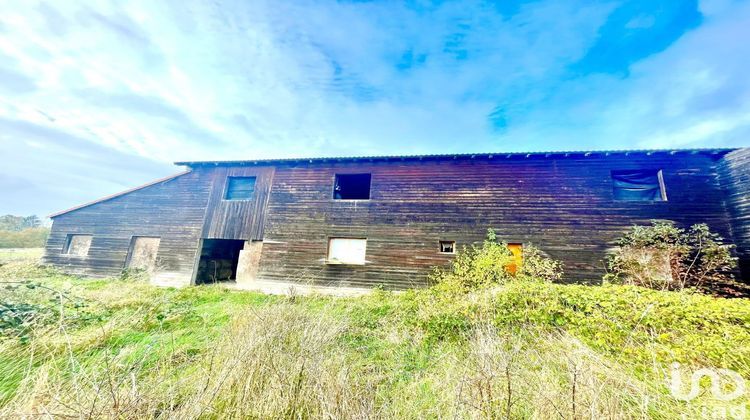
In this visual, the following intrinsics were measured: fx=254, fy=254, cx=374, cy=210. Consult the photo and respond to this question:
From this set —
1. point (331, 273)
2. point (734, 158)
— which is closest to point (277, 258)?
point (331, 273)

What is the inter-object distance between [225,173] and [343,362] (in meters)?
12.9

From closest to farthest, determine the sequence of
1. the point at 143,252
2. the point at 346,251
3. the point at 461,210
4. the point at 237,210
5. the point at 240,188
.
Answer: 1. the point at 461,210
2. the point at 346,251
3. the point at 237,210
4. the point at 143,252
5. the point at 240,188

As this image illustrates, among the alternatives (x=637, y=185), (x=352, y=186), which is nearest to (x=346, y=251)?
(x=352, y=186)

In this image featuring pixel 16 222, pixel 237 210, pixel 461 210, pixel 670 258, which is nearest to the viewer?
pixel 670 258

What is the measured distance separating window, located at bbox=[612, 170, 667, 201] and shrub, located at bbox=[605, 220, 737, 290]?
1.26 metres

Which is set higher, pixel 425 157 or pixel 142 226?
pixel 425 157

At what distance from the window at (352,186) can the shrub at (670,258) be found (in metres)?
9.95

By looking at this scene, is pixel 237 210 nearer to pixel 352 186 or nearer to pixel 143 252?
pixel 143 252

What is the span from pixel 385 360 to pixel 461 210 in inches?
318

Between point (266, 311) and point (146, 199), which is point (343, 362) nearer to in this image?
point (266, 311)

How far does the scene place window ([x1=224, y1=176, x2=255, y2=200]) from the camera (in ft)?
42.5

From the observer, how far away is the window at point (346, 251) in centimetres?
1127

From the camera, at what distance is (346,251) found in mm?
11453

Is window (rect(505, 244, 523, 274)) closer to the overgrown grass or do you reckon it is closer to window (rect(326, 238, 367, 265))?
the overgrown grass
